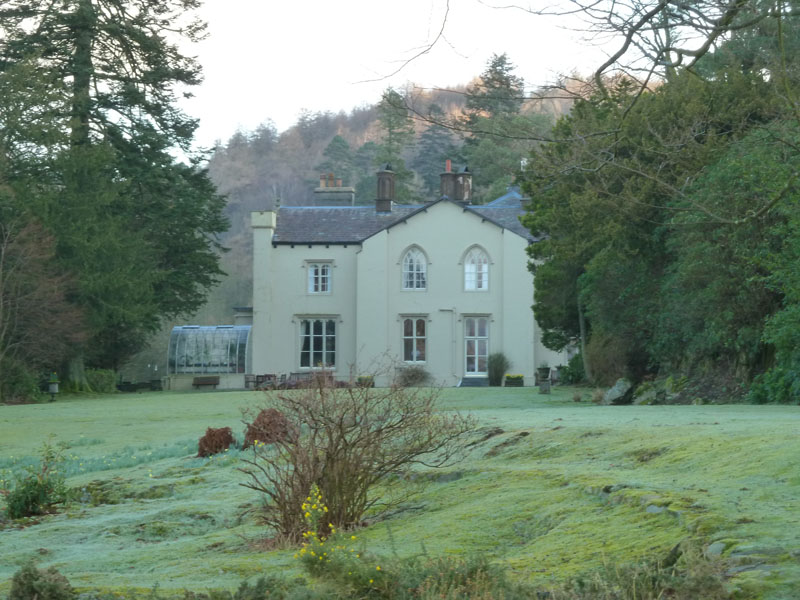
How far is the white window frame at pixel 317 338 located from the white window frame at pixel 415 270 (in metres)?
3.94

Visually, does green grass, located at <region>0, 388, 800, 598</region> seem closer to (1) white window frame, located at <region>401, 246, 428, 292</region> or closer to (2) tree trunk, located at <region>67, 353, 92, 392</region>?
(2) tree trunk, located at <region>67, 353, 92, 392</region>

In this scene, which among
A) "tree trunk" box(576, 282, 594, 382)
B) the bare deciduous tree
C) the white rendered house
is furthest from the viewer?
the white rendered house

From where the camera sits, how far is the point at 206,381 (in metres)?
54.1

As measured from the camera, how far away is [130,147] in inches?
1903

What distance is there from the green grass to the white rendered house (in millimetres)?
34685

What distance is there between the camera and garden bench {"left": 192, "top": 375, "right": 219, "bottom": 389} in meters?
54.0

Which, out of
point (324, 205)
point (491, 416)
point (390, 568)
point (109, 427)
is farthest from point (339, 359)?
point (390, 568)

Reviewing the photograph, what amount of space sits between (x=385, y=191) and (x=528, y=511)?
47.4 m

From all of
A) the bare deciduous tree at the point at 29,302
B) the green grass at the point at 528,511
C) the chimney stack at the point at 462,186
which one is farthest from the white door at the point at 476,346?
the green grass at the point at 528,511

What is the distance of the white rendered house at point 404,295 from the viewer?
5238cm

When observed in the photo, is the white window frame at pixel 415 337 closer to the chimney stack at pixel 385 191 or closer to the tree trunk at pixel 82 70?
the chimney stack at pixel 385 191

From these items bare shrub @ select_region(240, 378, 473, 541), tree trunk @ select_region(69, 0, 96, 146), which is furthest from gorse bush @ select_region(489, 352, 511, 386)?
bare shrub @ select_region(240, 378, 473, 541)

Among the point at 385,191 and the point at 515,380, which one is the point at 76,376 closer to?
the point at 385,191

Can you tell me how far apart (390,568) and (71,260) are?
39.2 m
